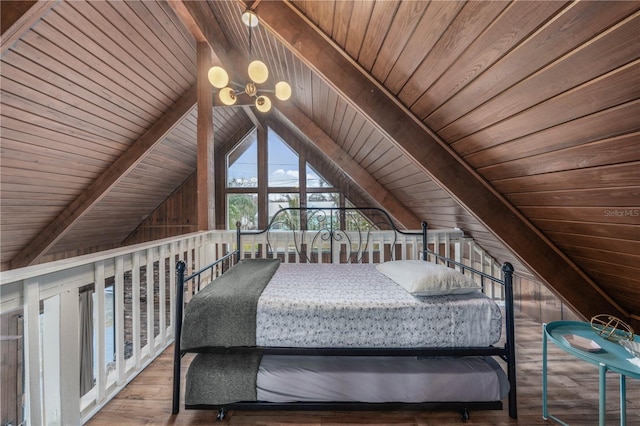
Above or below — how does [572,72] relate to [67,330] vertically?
above

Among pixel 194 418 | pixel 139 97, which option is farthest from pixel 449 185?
pixel 139 97

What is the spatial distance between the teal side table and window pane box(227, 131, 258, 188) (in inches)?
225

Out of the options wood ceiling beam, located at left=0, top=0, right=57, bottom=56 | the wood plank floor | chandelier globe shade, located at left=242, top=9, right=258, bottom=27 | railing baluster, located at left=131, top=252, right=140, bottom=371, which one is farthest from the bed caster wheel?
wood ceiling beam, located at left=0, top=0, right=57, bottom=56

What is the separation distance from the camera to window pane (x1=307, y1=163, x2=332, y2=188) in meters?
6.26

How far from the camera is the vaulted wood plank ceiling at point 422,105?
1.07m

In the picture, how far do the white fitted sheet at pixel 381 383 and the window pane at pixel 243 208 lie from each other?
518cm

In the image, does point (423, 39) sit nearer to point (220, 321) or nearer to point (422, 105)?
point (422, 105)

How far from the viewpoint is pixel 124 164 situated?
13.6 feet

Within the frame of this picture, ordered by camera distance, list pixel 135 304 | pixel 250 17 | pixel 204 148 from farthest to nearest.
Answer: pixel 204 148
pixel 250 17
pixel 135 304

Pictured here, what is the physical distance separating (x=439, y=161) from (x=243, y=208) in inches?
202

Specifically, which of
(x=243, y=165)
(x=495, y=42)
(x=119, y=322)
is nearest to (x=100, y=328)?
(x=119, y=322)

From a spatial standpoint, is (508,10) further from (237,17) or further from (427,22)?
(237,17)

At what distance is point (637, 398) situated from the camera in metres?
1.69

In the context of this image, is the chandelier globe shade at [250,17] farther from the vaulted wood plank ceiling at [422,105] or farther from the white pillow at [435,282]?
the white pillow at [435,282]
